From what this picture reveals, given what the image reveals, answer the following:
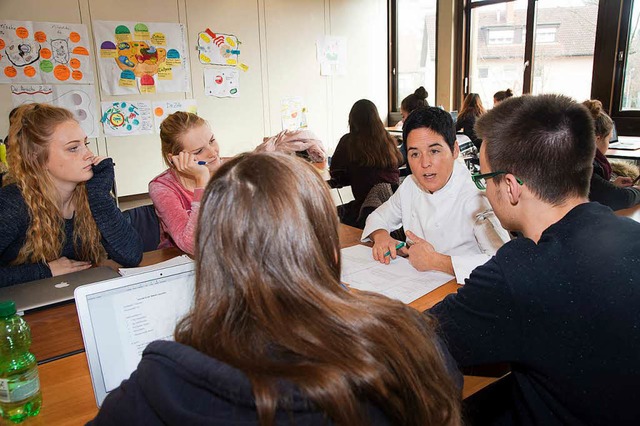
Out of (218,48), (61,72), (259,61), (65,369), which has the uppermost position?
(218,48)

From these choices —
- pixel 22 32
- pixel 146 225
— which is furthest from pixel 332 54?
pixel 146 225

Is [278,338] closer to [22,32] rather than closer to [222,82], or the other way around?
[22,32]

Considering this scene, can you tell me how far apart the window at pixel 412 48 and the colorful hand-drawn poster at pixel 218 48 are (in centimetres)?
260

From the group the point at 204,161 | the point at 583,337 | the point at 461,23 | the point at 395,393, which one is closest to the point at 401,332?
the point at 395,393

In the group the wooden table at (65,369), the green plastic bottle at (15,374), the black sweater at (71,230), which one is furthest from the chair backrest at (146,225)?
the green plastic bottle at (15,374)

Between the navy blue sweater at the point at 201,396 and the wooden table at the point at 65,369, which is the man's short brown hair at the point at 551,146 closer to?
the wooden table at the point at 65,369

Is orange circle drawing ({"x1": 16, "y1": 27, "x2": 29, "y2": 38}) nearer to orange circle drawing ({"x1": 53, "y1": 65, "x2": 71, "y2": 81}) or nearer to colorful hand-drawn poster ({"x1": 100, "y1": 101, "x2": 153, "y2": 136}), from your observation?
orange circle drawing ({"x1": 53, "y1": 65, "x2": 71, "y2": 81})

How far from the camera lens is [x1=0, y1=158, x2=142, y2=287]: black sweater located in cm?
167

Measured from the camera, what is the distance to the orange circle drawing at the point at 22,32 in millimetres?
4375

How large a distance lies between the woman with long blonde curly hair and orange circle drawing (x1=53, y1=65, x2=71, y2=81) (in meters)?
3.15

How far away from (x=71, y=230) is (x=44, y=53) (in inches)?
135

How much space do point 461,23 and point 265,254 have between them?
6696 mm

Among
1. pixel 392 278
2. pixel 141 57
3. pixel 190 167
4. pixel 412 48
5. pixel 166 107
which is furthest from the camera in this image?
pixel 412 48

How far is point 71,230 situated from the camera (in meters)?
1.87
